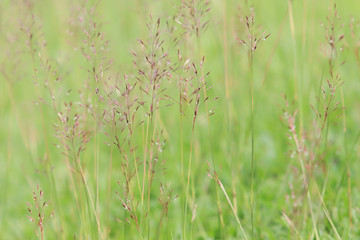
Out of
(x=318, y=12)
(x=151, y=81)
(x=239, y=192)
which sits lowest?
(x=239, y=192)

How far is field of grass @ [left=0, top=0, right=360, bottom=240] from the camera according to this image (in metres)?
1.42

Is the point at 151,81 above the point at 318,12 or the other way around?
the other way around

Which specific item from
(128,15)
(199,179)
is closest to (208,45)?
(128,15)

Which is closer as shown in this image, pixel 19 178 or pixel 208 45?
pixel 19 178

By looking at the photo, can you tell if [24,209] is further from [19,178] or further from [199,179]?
[199,179]

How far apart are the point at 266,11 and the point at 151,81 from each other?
369cm

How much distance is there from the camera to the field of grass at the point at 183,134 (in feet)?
4.64

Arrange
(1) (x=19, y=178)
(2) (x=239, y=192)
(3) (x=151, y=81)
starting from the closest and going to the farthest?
(3) (x=151, y=81), (2) (x=239, y=192), (1) (x=19, y=178)

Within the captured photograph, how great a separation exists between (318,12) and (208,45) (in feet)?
3.52

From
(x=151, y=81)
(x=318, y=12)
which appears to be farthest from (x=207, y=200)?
(x=318, y=12)

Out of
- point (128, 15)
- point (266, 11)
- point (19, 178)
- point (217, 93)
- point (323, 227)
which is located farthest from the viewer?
point (128, 15)

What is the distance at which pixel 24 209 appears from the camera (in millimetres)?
2713

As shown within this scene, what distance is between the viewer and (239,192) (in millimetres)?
2287

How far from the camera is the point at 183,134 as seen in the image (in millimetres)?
3061
